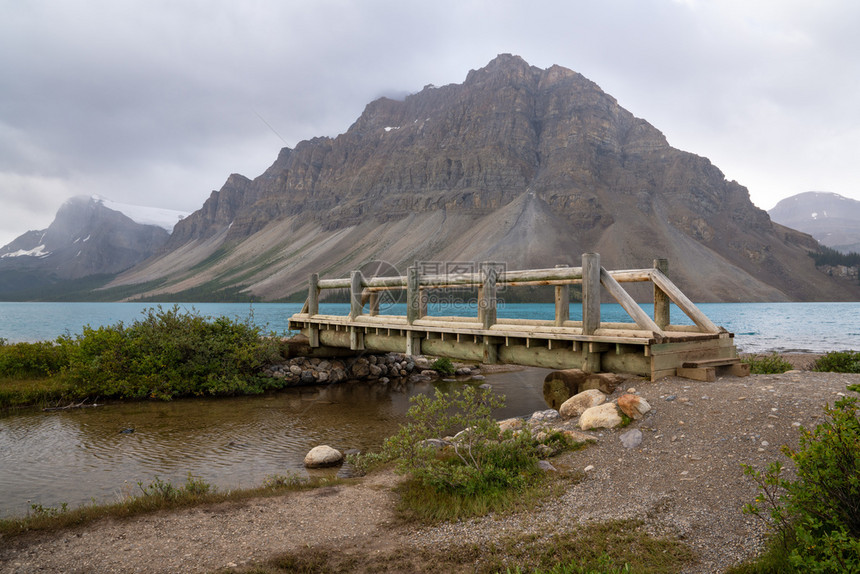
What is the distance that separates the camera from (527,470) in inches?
305

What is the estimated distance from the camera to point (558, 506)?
21.2 ft

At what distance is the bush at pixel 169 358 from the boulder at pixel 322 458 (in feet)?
32.4

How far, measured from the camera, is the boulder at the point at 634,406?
872 centimetres

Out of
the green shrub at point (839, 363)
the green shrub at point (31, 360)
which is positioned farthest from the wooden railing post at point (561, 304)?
the green shrub at point (31, 360)

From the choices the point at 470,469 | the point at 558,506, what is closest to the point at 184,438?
the point at 470,469

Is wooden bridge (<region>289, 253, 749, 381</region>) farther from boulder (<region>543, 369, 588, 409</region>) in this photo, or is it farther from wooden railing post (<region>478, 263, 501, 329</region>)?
boulder (<region>543, 369, 588, 409</region>)

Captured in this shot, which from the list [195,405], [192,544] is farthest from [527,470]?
[195,405]

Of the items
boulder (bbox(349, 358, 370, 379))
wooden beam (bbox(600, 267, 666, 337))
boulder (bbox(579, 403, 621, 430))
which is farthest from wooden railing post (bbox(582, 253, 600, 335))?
boulder (bbox(349, 358, 370, 379))

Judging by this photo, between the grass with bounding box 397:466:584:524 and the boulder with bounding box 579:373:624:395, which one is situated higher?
the boulder with bounding box 579:373:624:395

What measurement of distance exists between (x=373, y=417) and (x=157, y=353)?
385 inches

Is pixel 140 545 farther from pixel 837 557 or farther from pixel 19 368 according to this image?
pixel 19 368

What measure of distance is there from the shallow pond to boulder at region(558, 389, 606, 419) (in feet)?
17.7

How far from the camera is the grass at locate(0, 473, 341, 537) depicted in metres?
6.93

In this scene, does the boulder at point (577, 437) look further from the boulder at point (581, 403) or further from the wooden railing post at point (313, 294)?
the wooden railing post at point (313, 294)
